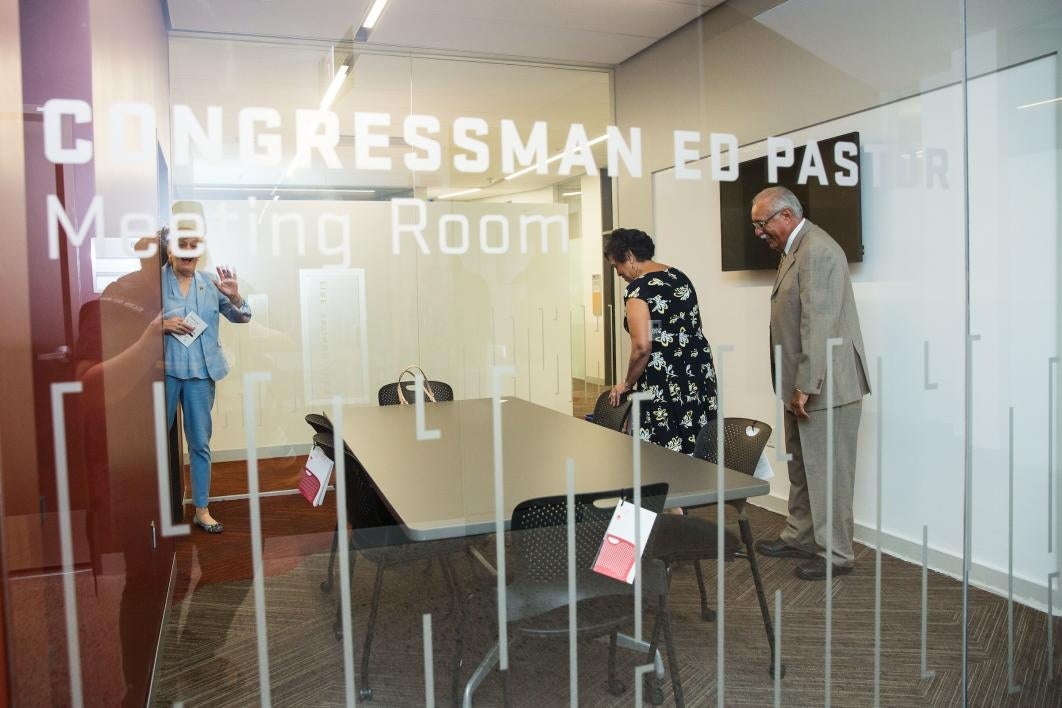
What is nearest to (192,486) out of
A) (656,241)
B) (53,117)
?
(53,117)

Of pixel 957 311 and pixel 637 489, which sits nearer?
pixel 637 489

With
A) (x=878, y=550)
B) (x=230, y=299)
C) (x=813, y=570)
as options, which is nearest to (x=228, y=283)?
(x=230, y=299)

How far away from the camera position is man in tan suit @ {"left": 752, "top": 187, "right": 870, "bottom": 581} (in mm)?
2533

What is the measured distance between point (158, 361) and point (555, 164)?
115 centimetres

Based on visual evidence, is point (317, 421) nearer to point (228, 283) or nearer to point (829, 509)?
point (228, 283)

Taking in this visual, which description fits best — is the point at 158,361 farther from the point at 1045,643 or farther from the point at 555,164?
the point at 1045,643

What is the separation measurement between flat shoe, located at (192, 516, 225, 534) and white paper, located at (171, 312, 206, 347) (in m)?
0.41

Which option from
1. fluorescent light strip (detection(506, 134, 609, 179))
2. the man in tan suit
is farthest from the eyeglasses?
fluorescent light strip (detection(506, 134, 609, 179))

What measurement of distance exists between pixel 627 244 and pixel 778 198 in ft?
2.07

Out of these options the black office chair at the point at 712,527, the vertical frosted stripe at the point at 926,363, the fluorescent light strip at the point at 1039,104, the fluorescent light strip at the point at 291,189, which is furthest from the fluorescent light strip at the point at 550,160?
the fluorescent light strip at the point at 1039,104

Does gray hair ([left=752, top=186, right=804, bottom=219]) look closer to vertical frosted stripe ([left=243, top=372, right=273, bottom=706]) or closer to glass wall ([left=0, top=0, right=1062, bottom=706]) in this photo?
glass wall ([left=0, top=0, right=1062, bottom=706])

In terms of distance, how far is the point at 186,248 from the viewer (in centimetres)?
172

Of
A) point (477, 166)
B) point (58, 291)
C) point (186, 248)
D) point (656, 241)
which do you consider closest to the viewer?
point (58, 291)

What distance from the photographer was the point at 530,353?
2.11 meters
